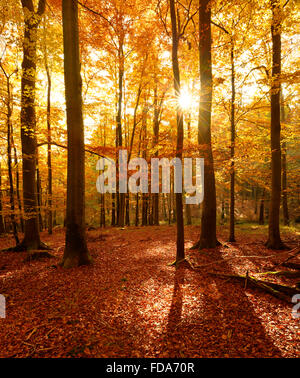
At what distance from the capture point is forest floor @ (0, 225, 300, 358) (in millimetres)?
2895

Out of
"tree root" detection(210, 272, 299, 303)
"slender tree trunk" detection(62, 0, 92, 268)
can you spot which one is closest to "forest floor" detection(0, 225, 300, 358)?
"tree root" detection(210, 272, 299, 303)

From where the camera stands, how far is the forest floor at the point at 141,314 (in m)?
2.89

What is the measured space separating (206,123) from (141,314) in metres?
7.39

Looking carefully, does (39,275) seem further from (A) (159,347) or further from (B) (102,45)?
(B) (102,45)

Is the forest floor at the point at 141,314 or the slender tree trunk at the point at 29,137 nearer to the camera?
the forest floor at the point at 141,314

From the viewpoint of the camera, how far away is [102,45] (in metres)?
12.1

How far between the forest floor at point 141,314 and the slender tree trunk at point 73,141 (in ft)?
2.84

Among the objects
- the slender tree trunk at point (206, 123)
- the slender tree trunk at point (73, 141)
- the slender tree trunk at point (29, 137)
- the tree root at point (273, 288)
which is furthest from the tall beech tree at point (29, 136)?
the tree root at point (273, 288)

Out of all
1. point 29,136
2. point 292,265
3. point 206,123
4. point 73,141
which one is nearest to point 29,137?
point 29,136

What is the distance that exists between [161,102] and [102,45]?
6520mm

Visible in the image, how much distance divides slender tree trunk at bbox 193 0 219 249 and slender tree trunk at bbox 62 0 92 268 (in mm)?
4823

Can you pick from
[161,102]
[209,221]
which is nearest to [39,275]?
[209,221]

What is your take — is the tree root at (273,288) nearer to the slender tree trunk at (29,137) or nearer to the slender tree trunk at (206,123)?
the slender tree trunk at (206,123)

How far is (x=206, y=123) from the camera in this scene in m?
8.05
